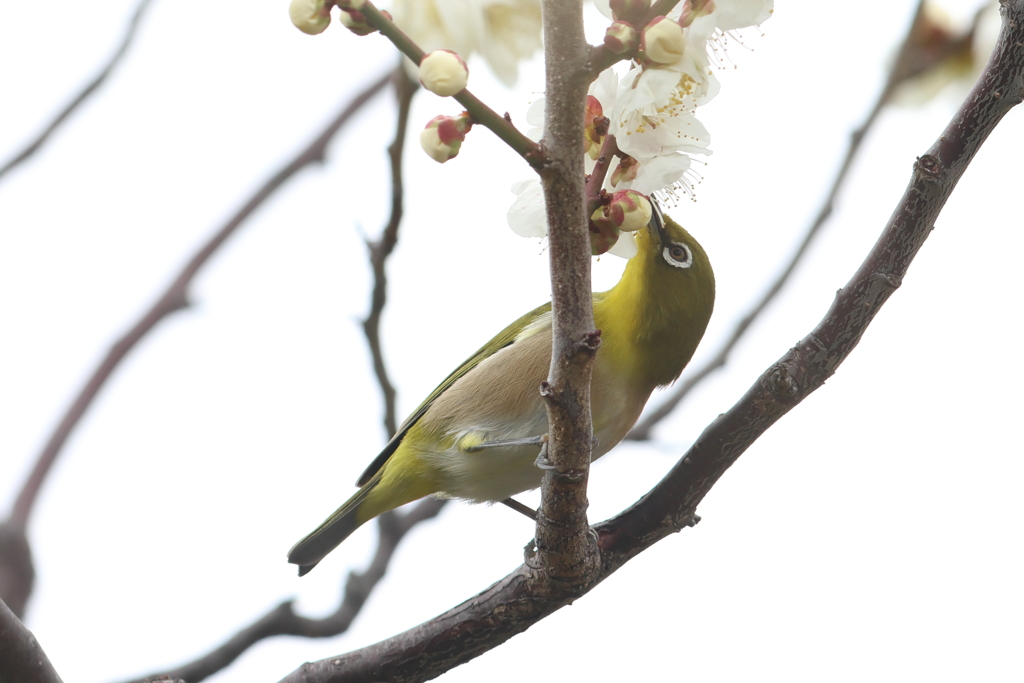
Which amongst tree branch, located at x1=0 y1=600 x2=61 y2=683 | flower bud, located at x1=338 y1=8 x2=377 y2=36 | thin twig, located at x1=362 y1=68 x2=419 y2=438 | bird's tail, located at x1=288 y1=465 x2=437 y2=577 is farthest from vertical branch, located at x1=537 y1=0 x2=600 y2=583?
bird's tail, located at x1=288 y1=465 x2=437 y2=577

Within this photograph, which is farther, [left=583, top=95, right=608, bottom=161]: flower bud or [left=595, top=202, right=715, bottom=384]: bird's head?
[left=595, top=202, right=715, bottom=384]: bird's head

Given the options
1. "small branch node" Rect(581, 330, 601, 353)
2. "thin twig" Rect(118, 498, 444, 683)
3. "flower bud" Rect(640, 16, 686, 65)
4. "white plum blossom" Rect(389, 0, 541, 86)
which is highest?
"white plum blossom" Rect(389, 0, 541, 86)

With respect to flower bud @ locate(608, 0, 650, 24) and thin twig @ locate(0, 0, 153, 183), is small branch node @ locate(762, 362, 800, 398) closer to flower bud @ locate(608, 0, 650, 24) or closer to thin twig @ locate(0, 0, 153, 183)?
flower bud @ locate(608, 0, 650, 24)

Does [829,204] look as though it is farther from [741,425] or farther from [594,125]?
[594,125]

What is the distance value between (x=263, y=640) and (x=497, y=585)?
129cm

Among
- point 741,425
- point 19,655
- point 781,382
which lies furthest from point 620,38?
point 19,655

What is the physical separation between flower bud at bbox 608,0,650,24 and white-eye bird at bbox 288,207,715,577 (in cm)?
130

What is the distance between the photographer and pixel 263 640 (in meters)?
3.27

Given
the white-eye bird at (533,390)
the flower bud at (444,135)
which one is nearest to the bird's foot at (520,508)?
the white-eye bird at (533,390)

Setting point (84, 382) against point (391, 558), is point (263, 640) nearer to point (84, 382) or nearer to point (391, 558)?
point (391, 558)

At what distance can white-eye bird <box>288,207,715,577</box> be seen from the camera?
2945 millimetres

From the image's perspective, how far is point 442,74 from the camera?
1.20 m

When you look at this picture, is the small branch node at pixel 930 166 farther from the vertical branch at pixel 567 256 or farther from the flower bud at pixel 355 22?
the flower bud at pixel 355 22

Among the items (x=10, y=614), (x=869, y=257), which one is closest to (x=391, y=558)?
(x=10, y=614)
